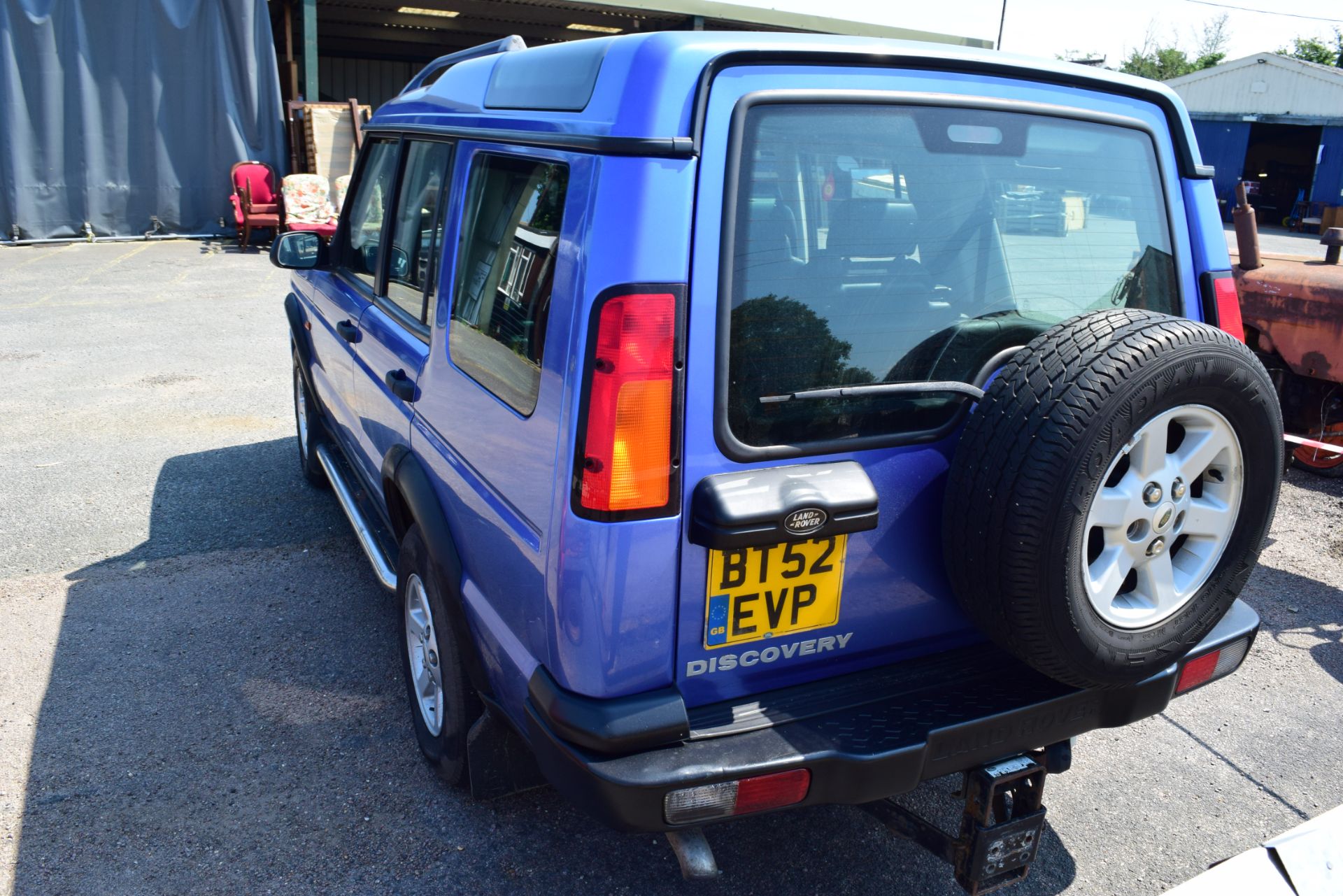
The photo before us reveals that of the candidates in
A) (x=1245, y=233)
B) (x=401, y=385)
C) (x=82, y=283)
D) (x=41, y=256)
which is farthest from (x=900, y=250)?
(x=41, y=256)

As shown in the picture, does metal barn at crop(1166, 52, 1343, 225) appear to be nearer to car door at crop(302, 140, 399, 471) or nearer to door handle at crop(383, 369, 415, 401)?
car door at crop(302, 140, 399, 471)

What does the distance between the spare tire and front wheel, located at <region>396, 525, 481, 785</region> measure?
1294 millimetres

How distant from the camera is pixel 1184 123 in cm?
254

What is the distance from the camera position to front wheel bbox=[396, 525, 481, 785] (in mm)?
2643

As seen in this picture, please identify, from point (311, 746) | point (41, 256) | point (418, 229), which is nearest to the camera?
point (418, 229)

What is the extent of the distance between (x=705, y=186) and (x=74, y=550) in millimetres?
3866

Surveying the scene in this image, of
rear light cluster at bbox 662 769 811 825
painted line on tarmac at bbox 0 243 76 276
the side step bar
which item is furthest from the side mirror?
painted line on tarmac at bbox 0 243 76 276

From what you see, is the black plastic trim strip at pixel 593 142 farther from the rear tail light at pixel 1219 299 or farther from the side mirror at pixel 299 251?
the side mirror at pixel 299 251

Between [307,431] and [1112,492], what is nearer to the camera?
[1112,492]

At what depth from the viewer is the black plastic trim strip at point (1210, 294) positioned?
258 cm

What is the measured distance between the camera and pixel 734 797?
1.95 m

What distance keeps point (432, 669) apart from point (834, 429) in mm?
1421

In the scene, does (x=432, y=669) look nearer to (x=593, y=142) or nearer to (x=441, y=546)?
(x=441, y=546)

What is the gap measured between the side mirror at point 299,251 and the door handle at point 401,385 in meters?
1.22
